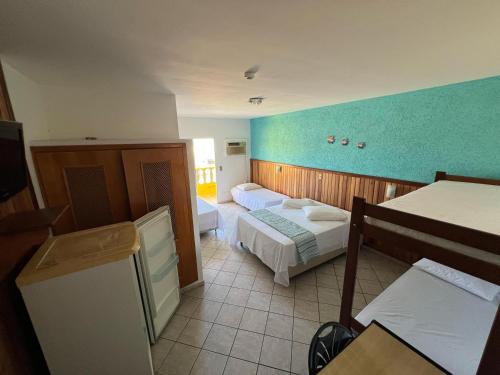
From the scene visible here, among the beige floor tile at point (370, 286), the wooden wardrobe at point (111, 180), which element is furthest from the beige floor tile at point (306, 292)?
the wooden wardrobe at point (111, 180)

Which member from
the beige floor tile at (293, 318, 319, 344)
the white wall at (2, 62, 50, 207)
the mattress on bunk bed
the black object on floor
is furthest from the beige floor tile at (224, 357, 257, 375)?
the white wall at (2, 62, 50, 207)

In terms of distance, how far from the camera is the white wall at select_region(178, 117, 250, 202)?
17.5 feet

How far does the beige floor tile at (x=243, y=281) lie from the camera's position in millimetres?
2627

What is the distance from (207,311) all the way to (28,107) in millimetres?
2601

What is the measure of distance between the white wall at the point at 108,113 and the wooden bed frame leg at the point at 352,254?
221 centimetres

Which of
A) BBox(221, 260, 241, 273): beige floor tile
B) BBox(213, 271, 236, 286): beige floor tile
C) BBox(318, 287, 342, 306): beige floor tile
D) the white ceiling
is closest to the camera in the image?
the white ceiling

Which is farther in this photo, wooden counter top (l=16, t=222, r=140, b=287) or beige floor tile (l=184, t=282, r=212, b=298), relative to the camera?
beige floor tile (l=184, t=282, r=212, b=298)

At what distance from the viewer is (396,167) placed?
116 inches

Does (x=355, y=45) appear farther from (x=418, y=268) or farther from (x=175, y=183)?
(x=418, y=268)

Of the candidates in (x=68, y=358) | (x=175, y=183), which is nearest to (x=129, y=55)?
(x=175, y=183)

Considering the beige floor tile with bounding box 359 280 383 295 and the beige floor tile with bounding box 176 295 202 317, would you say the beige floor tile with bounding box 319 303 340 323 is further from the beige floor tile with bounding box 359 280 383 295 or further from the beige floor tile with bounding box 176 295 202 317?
the beige floor tile with bounding box 176 295 202 317

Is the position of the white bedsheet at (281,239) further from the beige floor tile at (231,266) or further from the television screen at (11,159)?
the television screen at (11,159)

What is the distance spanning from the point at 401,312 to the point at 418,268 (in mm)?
872

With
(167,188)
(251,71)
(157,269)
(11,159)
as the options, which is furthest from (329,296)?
(11,159)
